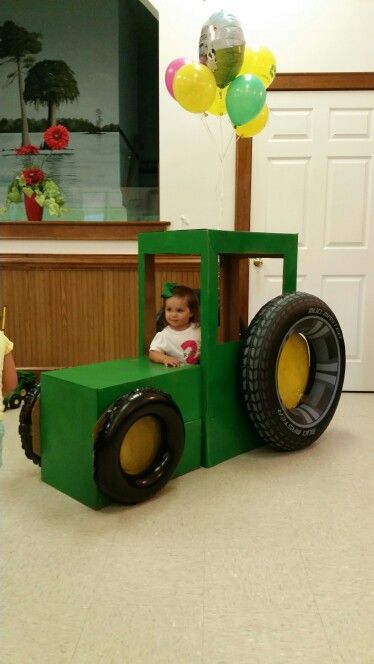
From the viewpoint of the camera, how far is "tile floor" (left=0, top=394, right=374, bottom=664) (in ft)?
3.99

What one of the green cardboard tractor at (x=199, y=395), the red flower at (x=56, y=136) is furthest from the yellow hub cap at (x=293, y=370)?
the red flower at (x=56, y=136)

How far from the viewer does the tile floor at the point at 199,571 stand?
3.99 feet

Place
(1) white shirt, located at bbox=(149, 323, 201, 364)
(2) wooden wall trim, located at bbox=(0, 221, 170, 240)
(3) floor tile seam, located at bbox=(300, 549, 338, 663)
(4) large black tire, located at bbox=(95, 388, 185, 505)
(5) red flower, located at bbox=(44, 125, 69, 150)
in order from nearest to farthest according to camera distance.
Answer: (3) floor tile seam, located at bbox=(300, 549, 338, 663)
(4) large black tire, located at bbox=(95, 388, 185, 505)
(1) white shirt, located at bbox=(149, 323, 201, 364)
(2) wooden wall trim, located at bbox=(0, 221, 170, 240)
(5) red flower, located at bbox=(44, 125, 69, 150)

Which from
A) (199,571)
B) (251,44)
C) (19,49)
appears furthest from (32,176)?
(199,571)

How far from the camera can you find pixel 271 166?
11.3ft

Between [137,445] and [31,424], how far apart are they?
1.46ft

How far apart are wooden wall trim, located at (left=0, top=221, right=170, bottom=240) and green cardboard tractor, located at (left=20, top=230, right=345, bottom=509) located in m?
1.03

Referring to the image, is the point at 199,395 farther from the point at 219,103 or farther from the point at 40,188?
the point at 40,188

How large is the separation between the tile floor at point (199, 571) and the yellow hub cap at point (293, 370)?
39cm

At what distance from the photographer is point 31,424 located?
6.64ft

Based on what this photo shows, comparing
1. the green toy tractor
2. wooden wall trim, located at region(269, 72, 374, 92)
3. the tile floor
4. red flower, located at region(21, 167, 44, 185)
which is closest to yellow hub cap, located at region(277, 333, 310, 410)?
the tile floor

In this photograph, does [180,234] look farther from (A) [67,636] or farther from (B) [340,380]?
(A) [67,636]

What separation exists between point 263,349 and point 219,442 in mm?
457

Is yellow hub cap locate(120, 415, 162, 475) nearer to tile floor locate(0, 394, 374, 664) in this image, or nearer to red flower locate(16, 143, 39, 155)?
tile floor locate(0, 394, 374, 664)
